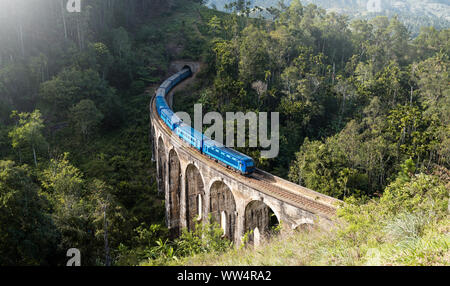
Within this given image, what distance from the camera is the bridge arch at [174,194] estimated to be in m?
37.1

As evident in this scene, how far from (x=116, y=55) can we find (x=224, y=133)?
113ft

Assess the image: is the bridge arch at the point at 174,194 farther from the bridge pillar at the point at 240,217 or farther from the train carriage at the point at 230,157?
the bridge pillar at the point at 240,217

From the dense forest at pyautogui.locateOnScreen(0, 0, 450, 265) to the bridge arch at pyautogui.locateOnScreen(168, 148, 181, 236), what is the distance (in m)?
1.73

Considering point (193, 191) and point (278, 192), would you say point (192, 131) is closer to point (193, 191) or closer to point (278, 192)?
point (193, 191)

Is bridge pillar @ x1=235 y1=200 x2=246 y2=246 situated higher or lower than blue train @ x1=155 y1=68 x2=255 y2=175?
lower

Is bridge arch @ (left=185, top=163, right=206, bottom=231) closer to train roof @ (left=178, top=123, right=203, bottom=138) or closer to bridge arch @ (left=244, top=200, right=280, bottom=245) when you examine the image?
train roof @ (left=178, top=123, right=203, bottom=138)

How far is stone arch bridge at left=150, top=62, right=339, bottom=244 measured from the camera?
23281 millimetres

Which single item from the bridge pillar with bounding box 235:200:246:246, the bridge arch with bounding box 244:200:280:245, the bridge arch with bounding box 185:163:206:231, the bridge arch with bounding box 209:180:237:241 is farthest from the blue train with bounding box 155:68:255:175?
the bridge arch with bounding box 185:163:206:231

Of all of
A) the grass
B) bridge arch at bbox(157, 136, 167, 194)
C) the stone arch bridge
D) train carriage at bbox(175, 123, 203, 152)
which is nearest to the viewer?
the grass

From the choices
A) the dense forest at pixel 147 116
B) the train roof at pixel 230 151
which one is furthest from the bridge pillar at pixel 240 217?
the dense forest at pixel 147 116

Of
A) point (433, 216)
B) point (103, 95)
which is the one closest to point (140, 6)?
point (103, 95)

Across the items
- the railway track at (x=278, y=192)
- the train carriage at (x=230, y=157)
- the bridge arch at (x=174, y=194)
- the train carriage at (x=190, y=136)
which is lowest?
the bridge arch at (x=174, y=194)

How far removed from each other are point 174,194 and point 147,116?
2290cm

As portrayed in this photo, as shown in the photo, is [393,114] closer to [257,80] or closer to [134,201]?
[257,80]
